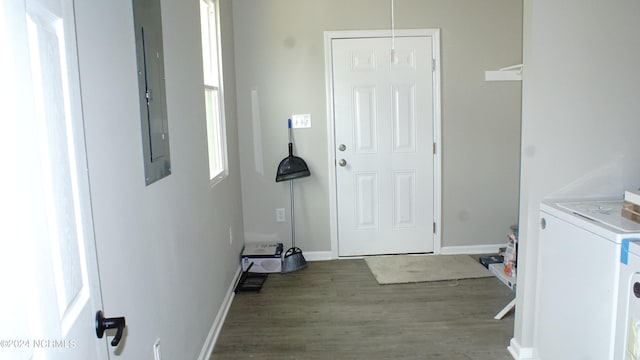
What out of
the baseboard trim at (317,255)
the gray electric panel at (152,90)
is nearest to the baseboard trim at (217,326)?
the baseboard trim at (317,255)

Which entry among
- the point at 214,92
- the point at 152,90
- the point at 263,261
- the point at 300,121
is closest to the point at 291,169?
the point at 300,121

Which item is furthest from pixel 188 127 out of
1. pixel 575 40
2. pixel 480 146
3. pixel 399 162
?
pixel 480 146

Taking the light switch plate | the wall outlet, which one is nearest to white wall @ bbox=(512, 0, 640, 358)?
the wall outlet

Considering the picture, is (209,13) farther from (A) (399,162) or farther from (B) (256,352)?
(B) (256,352)

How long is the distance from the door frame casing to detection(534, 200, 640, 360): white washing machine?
6.41 feet

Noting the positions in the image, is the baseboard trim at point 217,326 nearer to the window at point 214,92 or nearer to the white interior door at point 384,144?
the window at point 214,92

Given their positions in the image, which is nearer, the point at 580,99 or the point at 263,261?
the point at 580,99

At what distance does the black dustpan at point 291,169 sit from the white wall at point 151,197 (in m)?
0.93

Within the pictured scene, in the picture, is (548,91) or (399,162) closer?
(548,91)

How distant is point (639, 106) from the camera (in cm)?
231

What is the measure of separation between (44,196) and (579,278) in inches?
80.6

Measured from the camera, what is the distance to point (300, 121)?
13.7 ft

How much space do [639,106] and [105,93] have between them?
2.45 meters

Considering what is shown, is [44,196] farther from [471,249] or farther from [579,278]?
[471,249]
